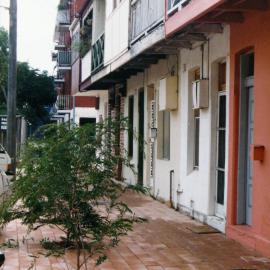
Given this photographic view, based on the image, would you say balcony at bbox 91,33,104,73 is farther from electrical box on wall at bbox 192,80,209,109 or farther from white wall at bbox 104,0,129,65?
electrical box on wall at bbox 192,80,209,109

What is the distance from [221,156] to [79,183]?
469 centimetres

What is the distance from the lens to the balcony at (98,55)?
18659mm

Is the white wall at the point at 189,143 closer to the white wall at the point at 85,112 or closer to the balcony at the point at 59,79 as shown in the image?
the white wall at the point at 85,112

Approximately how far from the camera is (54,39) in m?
54.9

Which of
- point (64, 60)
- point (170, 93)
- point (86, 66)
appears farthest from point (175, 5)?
point (64, 60)

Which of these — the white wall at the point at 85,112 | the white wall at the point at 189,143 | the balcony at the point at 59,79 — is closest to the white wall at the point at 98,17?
the white wall at the point at 189,143

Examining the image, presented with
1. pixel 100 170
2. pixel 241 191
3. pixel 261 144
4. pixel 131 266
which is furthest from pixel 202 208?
pixel 100 170

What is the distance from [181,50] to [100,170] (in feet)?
22.2

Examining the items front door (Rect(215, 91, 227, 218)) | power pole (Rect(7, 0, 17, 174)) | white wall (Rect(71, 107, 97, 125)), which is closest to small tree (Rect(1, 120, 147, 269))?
front door (Rect(215, 91, 227, 218))

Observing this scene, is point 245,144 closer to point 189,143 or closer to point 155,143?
point 189,143

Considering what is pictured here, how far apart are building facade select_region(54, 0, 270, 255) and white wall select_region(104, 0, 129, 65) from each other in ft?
0.08

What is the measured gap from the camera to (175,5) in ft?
34.5

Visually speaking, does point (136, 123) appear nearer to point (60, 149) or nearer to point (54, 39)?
point (60, 149)

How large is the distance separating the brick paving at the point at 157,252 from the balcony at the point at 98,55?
785cm
